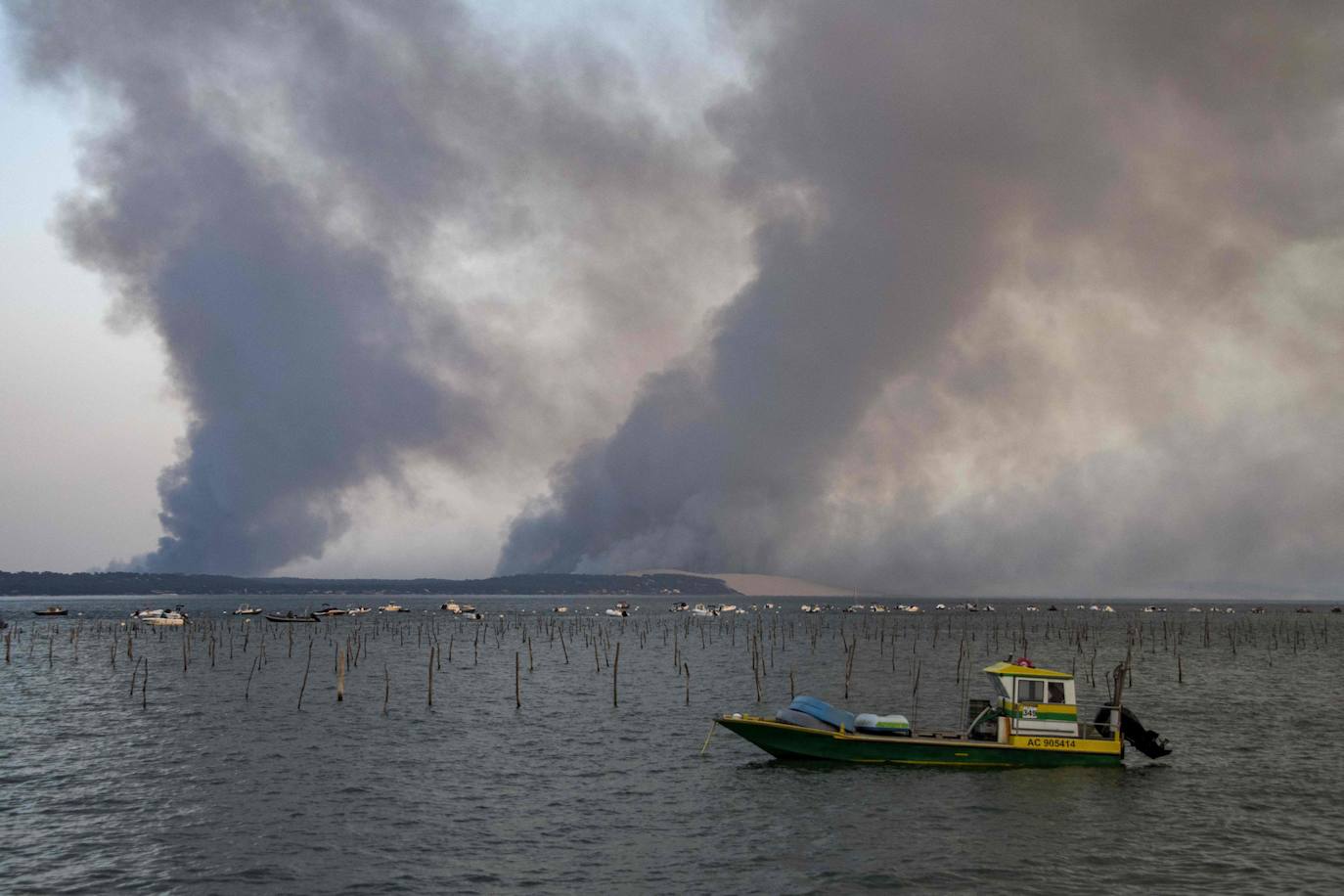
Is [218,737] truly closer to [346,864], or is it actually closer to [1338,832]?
[346,864]

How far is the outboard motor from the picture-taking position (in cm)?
4384

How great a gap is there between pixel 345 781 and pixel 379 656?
72.0m

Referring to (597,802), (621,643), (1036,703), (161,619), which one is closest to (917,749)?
(1036,703)

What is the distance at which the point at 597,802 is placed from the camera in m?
36.6

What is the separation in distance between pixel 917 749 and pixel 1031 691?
216 inches

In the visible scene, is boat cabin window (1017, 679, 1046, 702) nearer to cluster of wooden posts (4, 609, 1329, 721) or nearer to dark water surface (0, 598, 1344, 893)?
dark water surface (0, 598, 1344, 893)

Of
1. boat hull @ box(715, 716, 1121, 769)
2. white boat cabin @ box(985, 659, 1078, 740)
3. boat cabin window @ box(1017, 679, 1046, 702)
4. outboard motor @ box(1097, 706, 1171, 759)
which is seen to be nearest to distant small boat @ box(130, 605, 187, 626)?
boat hull @ box(715, 716, 1121, 769)

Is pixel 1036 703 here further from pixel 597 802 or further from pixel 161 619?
pixel 161 619

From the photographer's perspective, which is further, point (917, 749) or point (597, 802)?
point (917, 749)

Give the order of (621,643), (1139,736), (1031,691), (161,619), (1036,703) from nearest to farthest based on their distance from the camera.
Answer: (1036,703)
(1031,691)
(1139,736)
(621,643)
(161,619)

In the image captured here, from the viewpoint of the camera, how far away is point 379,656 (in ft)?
358

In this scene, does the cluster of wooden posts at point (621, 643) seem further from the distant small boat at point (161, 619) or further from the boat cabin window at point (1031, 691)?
the boat cabin window at point (1031, 691)

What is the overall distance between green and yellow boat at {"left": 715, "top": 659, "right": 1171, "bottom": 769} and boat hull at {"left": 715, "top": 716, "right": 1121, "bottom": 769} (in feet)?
0.13

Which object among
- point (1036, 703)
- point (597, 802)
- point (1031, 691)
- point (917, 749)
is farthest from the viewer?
point (1031, 691)
